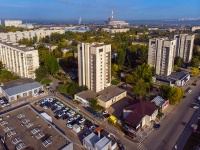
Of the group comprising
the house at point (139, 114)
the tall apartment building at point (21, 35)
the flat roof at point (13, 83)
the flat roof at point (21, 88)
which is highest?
the tall apartment building at point (21, 35)

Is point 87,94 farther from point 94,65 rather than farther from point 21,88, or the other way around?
point 21,88

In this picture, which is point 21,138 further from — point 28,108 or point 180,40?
point 180,40

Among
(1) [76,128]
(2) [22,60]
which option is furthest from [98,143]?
(2) [22,60]

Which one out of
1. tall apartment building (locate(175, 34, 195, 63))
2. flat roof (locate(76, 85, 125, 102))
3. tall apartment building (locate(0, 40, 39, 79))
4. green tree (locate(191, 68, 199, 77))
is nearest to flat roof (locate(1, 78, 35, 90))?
tall apartment building (locate(0, 40, 39, 79))

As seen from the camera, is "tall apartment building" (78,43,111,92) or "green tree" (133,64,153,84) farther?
"green tree" (133,64,153,84)

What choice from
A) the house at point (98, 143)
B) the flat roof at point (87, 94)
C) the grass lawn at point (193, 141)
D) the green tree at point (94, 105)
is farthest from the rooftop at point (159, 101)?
the house at point (98, 143)

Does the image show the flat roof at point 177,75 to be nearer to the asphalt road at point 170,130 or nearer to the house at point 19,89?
the asphalt road at point 170,130

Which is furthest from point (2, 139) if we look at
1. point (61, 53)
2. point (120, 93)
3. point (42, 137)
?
point (61, 53)

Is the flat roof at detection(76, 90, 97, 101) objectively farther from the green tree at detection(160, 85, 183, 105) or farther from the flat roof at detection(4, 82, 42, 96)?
the green tree at detection(160, 85, 183, 105)
